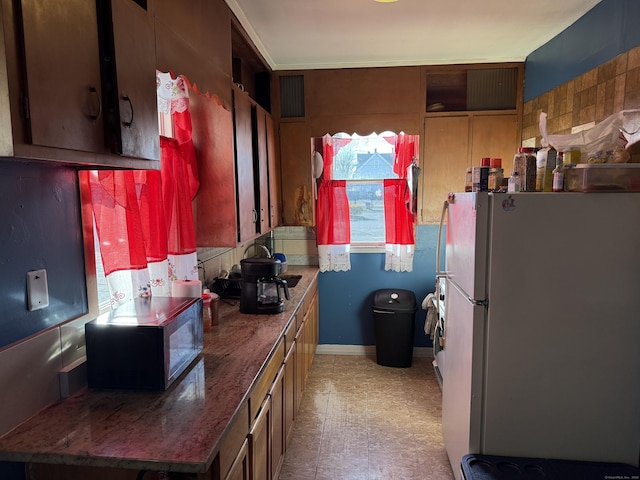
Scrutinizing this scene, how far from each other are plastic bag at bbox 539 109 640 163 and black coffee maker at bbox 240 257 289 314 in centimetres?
155

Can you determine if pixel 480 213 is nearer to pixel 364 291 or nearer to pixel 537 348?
pixel 537 348

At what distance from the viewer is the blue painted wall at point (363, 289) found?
157 inches

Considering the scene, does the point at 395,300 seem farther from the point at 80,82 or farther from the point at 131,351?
the point at 80,82

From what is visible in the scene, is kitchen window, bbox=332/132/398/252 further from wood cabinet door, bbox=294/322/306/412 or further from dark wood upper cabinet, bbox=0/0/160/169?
dark wood upper cabinet, bbox=0/0/160/169

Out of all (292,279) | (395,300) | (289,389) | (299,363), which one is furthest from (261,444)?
(395,300)

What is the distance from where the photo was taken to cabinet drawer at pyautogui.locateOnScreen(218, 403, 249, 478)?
4.23 ft

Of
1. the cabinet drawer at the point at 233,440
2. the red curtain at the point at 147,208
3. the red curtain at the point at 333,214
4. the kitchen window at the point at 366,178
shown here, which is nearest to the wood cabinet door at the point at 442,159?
the kitchen window at the point at 366,178

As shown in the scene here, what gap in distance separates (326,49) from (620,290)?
8.47 ft

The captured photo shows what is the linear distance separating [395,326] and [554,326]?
1.99 m

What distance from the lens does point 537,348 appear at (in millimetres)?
1867

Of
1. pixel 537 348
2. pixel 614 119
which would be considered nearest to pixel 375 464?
pixel 537 348

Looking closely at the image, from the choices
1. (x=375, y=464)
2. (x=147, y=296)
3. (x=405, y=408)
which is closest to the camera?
(x=147, y=296)

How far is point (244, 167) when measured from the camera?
269cm

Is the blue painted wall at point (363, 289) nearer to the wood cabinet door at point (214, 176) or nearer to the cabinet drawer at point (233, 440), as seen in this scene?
the wood cabinet door at point (214, 176)
